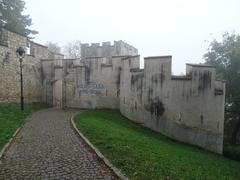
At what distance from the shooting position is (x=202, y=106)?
12.6 metres

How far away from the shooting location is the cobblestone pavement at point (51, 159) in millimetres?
5418

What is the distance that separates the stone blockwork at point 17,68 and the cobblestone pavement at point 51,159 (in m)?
6.86

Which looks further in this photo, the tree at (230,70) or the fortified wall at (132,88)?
the tree at (230,70)

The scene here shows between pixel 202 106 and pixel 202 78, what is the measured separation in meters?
1.39

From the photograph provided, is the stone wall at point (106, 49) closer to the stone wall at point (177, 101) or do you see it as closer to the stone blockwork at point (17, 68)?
the stone blockwork at point (17, 68)

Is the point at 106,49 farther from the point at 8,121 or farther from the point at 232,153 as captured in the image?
the point at 8,121

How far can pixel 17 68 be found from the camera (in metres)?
16.0

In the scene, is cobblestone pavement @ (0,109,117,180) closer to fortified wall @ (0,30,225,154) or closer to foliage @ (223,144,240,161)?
fortified wall @ (0,30,225,154)

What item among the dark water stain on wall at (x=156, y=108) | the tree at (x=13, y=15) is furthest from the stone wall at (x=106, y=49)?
the dark water stain on wall at (x=156, y=108)

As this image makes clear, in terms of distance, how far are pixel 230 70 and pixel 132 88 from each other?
7.91m

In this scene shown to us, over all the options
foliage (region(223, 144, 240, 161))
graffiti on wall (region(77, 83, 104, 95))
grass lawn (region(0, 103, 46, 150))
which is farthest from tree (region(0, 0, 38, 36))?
foliage (region(223, 144, 240, 161))

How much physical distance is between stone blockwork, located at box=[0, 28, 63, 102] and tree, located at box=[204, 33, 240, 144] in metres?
13.0

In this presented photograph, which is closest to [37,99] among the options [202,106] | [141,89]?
[141,89]

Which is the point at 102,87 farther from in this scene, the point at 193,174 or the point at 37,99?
the point at 193,174
